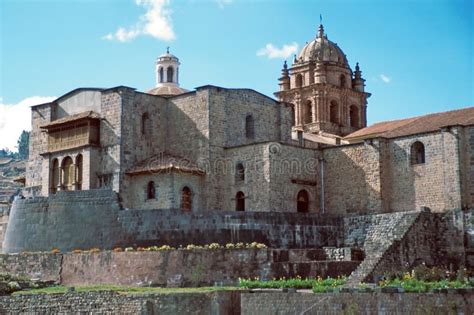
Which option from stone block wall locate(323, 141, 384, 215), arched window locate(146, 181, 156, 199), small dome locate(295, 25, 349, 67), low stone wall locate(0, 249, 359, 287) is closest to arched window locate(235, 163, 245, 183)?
arched window locate(146, 181, 156, 199)

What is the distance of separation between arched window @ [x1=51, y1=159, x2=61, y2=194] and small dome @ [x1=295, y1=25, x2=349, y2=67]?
22.4m

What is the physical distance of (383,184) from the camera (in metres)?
40.0

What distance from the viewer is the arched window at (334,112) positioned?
59250mm

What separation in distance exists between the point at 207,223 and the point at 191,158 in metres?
9.79

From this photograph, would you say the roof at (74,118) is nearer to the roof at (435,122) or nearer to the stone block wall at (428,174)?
the roof at (435,122)

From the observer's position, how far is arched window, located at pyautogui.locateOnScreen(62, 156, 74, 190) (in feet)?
141

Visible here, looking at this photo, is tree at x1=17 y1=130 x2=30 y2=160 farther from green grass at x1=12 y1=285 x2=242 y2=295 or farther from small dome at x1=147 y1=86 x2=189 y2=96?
green grass at x1=12 y1=285 x2=242 y2=295

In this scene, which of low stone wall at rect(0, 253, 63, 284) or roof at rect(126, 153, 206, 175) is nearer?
low stone wall at rect(0, 253, 63, 284)

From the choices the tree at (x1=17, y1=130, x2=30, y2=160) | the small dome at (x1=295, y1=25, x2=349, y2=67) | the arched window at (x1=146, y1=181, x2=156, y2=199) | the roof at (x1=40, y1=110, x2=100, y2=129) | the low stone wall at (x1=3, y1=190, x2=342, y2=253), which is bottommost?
the low stone wall at (x1=3, y1=190, x2=342, y2=253)

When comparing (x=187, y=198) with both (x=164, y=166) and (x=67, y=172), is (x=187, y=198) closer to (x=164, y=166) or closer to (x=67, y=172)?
(x=164, y=166)

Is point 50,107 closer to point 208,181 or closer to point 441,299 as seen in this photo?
point 208,181

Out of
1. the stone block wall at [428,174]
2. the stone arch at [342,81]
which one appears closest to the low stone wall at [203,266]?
the stone block wall at [428,174]

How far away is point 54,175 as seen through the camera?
4412cm

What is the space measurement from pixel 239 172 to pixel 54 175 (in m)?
10.1
